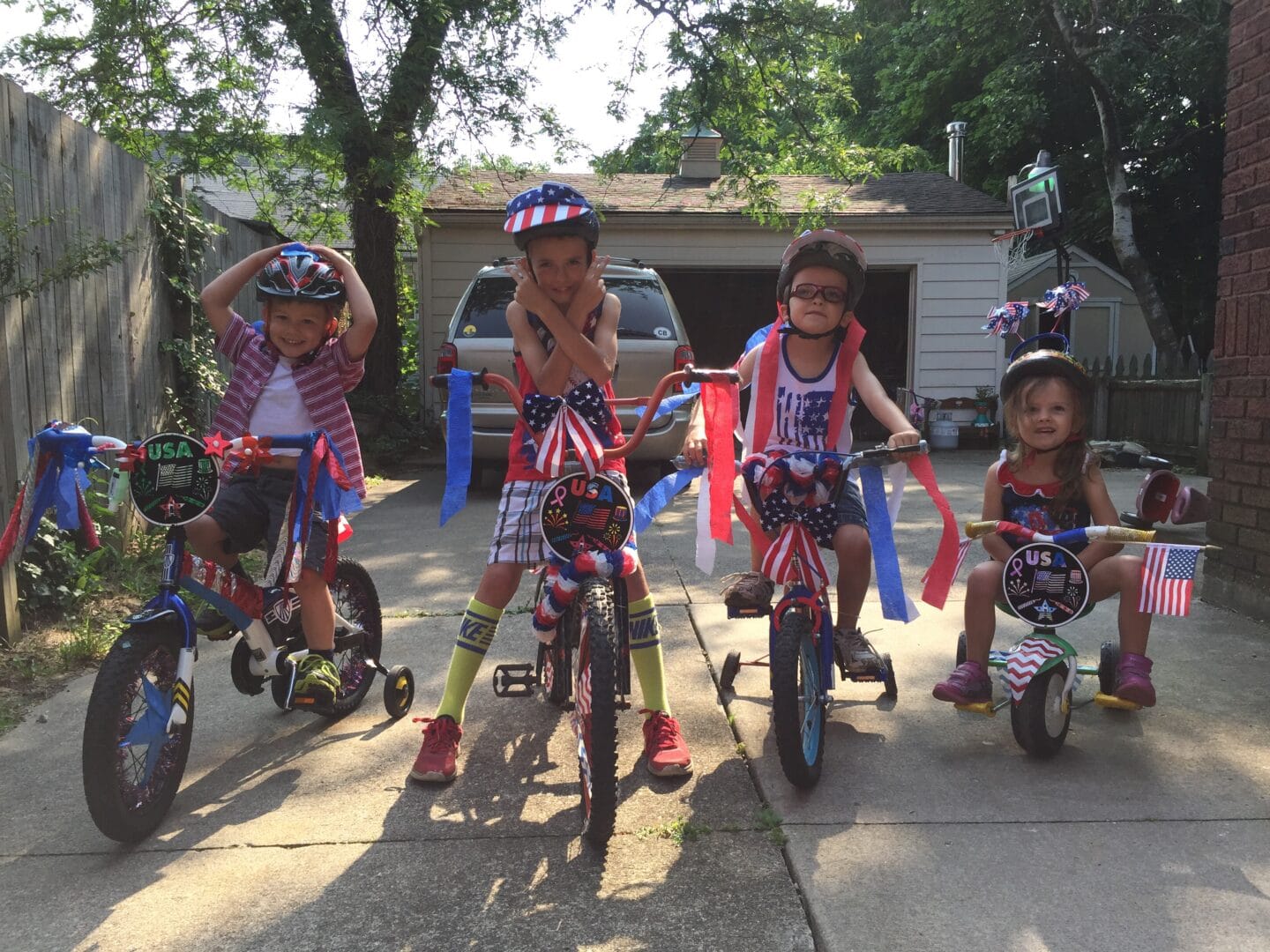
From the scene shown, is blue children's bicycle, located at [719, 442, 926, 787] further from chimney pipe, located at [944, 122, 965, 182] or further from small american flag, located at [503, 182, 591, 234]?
chimney pipe, located at [944, 122, 965, 182]

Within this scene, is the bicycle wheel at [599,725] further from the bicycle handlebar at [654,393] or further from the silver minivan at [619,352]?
the silver minivan at [619,352]

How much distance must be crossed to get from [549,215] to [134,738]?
6.09ft

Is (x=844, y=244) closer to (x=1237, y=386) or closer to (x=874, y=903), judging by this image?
(x=874, y=903)

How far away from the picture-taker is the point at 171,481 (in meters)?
2.81

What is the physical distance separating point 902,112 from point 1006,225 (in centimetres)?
1235

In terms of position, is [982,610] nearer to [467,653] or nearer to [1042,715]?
[1042,715]

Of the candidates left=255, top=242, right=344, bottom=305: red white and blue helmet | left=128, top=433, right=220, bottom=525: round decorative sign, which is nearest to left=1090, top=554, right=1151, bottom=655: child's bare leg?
left=255, top=242, right=344, bottom=305: red white and blue helmet

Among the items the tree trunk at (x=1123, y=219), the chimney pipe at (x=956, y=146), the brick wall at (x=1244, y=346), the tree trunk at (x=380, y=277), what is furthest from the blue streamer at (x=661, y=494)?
the chimney pipe at (x=956, y=146)

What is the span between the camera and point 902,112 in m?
24.9

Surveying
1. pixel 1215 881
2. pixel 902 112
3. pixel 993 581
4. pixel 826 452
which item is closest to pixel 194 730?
pixel 826 452

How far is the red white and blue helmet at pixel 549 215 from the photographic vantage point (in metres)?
2.91

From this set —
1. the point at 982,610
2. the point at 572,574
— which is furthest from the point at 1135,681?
the point at 572,574

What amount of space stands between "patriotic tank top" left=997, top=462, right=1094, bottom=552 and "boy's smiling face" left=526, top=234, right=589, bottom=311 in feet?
5.43

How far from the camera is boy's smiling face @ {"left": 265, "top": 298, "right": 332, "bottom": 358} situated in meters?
3.25
